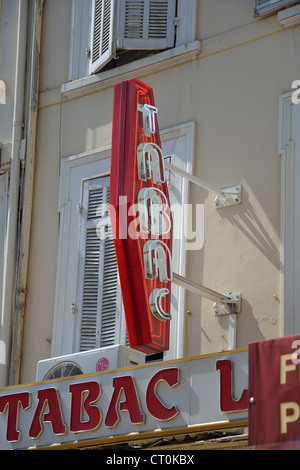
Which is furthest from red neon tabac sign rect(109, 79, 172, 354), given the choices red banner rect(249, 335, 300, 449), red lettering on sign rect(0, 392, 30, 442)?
red banner rect(249, 335, 300, 449)

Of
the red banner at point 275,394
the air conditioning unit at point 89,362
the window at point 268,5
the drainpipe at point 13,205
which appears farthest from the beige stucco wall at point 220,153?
the red banner at point 275,394

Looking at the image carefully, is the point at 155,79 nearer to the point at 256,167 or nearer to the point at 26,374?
the point at 256,167

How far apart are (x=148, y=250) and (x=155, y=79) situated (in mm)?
3720

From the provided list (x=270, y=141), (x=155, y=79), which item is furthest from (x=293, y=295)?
(x=155, y=79)

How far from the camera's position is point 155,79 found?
56.6 feet

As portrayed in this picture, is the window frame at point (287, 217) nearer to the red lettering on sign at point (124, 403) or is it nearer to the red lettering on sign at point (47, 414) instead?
the red lettering on sign at point (124, 403)

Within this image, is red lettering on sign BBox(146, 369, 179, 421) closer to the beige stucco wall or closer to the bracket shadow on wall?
the bracket shadow on wall

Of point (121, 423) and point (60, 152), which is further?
point (60, 152)

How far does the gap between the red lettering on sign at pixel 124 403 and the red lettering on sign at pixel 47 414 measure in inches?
26.8

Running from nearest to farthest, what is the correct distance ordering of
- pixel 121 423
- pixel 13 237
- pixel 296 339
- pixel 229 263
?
pixel 296 339 < pixel 121 423 < pixel 229 263 < pixel 13 237

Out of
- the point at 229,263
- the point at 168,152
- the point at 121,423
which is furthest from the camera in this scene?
the point at 168,152

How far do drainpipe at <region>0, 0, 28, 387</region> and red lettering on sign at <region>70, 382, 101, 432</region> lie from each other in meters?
2.94

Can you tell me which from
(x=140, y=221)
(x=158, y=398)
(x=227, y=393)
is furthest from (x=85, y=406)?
(x=140, y=221)

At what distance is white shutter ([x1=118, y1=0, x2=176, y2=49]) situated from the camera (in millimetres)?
17344
